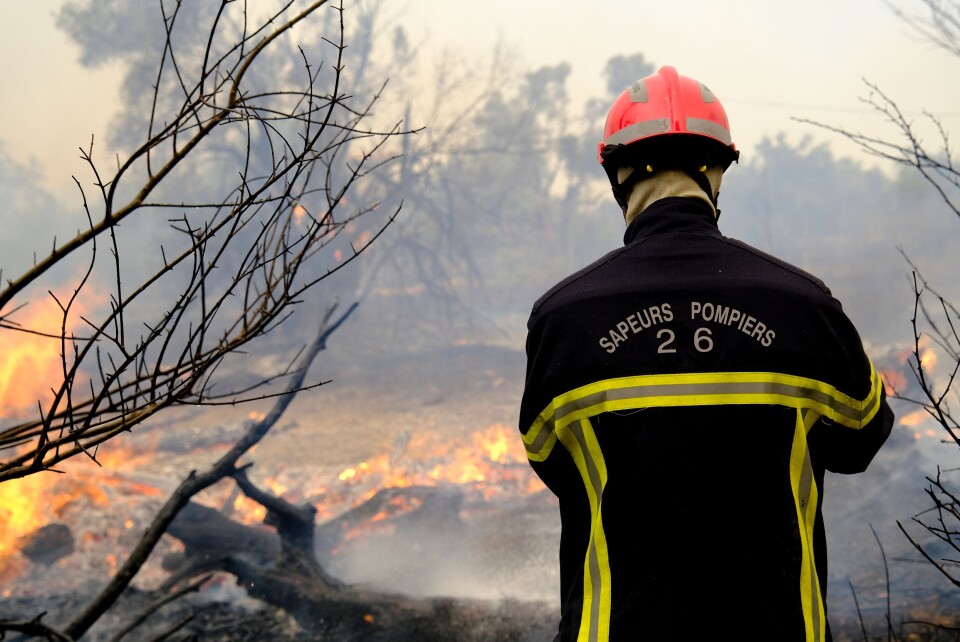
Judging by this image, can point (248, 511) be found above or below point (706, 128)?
below

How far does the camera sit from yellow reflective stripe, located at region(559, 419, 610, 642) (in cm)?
157

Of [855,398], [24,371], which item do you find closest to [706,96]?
[855,398]

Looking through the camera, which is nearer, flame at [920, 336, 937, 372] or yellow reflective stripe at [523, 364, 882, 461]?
yellow reflective stripe at [523, 364, 882, 461]

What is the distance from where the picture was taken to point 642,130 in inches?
81.4

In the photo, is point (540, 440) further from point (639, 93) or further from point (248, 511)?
point (248, 511)

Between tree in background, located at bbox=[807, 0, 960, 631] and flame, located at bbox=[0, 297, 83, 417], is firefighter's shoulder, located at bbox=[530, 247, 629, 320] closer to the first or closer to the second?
tree in background, located at bbox=[807, 0, 960, 631]

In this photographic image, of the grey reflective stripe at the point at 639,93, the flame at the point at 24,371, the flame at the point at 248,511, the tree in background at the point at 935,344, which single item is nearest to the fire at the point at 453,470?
the flame at the point at 248,511

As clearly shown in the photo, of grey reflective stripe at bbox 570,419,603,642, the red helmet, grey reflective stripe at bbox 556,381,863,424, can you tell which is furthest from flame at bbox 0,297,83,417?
grey reflective stripe at bbox 556,381,863,424

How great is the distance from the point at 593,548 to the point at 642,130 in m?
1.33

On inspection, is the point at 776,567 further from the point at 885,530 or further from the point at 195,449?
the point at 195,449

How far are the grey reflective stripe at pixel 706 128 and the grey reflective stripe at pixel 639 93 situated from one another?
0.18 metres

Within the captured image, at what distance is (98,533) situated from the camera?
7496 millimetres

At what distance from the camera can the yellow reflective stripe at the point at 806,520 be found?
153cm

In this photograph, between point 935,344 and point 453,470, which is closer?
point 453,470
